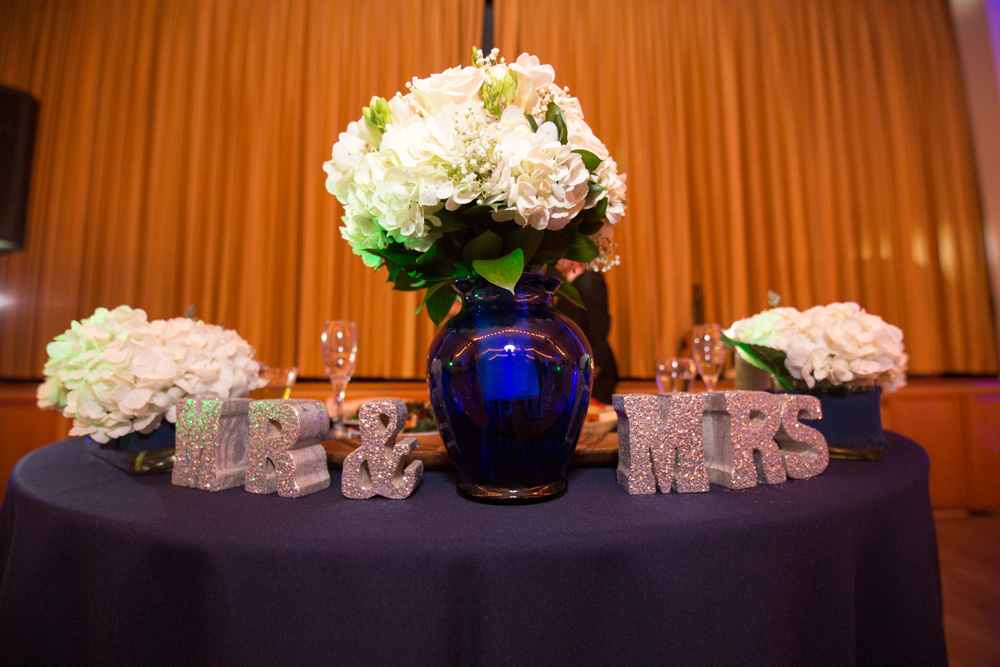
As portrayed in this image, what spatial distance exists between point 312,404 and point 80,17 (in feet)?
15.1

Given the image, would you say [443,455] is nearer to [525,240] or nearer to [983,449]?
[525,240]

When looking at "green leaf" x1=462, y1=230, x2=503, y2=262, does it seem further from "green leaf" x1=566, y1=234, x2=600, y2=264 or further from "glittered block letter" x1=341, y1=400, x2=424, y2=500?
"glittered block letter" x1=341, y1=400, x2=424, y2=500

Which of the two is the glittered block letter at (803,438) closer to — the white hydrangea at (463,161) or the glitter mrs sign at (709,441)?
the glitter mrs sign at (709,441)

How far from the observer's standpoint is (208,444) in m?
0.61

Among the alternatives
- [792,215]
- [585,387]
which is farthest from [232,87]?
[792,215]

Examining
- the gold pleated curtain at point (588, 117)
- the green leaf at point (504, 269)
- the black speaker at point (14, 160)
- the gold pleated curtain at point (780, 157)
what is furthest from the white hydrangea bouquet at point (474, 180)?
the black speaker at point (14, 160)

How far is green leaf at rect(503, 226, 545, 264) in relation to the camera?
21.2 inches

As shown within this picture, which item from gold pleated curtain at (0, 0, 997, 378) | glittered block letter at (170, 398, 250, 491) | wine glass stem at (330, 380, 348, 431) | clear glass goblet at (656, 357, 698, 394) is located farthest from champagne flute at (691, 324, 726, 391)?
gold pleated curtain at (0, 0, 997, 378)

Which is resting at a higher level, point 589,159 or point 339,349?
point 589,159

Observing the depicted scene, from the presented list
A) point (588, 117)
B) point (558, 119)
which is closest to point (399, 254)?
point (558, 119)

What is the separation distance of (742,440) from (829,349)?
0.27 meters

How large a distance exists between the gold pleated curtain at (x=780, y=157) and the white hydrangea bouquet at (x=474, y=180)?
8.69 ft

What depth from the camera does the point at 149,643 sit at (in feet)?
1.44

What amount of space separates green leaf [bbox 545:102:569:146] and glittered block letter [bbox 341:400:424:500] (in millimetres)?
384
